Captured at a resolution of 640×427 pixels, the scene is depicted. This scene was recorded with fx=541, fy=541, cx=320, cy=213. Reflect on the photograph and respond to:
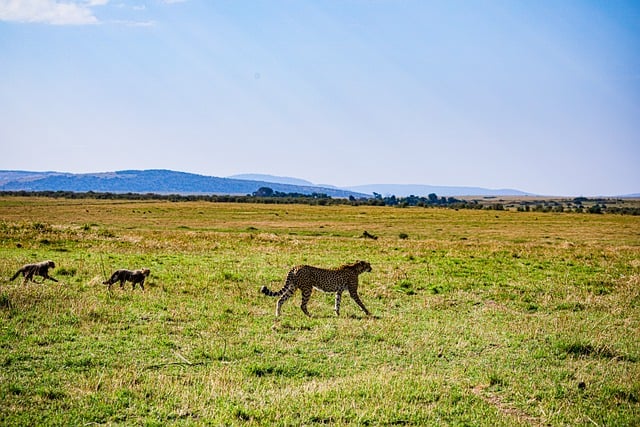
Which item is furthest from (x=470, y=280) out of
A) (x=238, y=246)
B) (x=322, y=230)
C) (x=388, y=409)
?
(x=322, y=230)

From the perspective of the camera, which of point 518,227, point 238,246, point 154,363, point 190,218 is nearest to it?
point 154,363

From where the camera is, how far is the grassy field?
25.3 feet

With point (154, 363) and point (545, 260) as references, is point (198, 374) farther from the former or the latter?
point (545, 260)

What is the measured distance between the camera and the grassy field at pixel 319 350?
7.71m

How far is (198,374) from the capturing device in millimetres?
9094

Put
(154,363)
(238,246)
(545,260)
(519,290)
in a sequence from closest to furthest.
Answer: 1. (154,363)
2. (519,290)
3. (545,260)
4. (238,246)

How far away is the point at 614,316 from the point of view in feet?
48.9

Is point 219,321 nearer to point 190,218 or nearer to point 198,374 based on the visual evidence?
point 198,374

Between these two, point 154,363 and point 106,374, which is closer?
point 106,374

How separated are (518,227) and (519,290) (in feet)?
156

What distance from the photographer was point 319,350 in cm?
1097

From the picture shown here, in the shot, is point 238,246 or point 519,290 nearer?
point 519,290

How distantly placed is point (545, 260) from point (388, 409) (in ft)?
75.6

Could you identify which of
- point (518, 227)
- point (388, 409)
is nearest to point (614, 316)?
point (388, 409)
